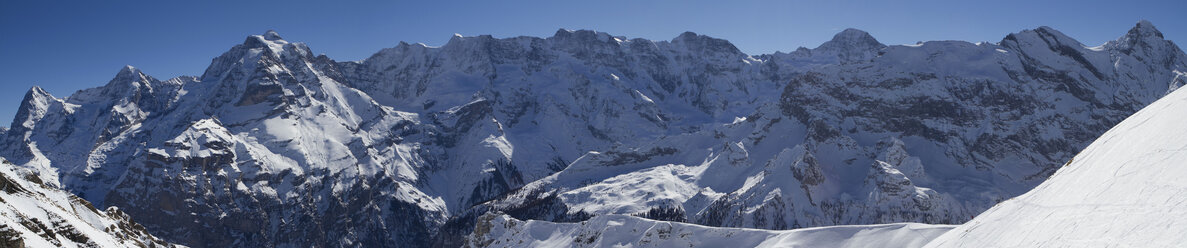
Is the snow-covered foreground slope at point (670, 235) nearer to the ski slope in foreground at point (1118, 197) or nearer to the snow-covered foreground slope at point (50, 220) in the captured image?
the ski slope in foreground at point (1118, 197)

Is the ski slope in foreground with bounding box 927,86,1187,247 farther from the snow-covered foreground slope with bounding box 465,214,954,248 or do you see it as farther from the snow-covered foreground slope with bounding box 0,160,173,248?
the snow-covered foreground slope with bounding box 0,160,173,248

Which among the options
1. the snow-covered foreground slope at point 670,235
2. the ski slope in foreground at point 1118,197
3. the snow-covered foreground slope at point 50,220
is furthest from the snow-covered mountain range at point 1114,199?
the snow-covered foreground slope at point 50,220

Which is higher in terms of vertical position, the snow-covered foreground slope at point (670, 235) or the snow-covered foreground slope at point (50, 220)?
the snow-covered foreground slope at point (50, 220)

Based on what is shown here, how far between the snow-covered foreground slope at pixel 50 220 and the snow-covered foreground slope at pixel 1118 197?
73070mm

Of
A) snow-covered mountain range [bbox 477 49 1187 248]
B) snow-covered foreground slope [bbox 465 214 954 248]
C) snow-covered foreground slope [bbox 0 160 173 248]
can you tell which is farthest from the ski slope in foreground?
snow-covered foreground slope [bbox 0 160 173 248]

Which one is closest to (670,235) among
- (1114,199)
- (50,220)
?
(50,220)

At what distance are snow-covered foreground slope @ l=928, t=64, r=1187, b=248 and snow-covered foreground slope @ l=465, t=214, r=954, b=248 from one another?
4158cm

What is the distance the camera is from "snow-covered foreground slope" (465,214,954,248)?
8183 cm

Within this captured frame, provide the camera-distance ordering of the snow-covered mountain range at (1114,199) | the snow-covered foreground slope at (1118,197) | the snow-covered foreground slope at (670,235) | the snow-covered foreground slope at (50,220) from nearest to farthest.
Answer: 1. the snow-covered foreground slope at (1118,197)
2. the snow-covered mountain range at (1114,199)
3. the snow-covered foreground slope at (50,220)
4. the snow-covered foreground slope at (670,235)

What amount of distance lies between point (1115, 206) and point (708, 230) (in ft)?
274

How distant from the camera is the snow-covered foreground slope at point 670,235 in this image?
8183 centimetres

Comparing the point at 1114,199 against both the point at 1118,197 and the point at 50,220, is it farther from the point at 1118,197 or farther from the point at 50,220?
the point at 50,220

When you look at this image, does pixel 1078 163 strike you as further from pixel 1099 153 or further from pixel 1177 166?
pixel 1177 166

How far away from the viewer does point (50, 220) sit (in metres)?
71.1
